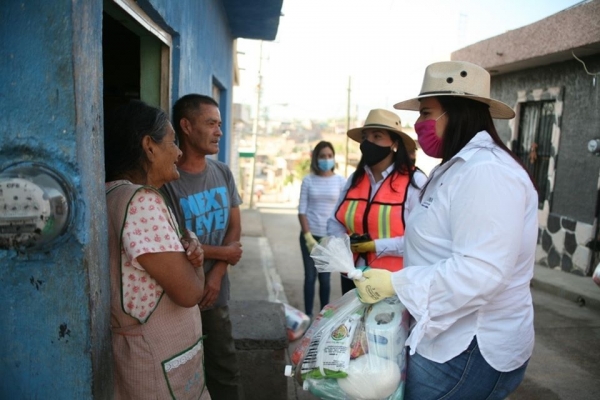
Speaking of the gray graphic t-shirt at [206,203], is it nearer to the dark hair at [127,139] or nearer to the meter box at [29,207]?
the dark hair at [127,139]

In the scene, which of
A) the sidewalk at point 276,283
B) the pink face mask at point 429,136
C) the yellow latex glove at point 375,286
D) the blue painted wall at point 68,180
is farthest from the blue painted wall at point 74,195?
the sidewalk at point 276,283

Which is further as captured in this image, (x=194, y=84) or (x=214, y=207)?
(x=194, y=84)

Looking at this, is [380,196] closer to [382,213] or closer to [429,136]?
[382,213]

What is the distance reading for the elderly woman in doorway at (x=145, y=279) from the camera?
63.9 inches

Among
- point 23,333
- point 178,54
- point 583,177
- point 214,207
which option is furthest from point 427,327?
point 583,177

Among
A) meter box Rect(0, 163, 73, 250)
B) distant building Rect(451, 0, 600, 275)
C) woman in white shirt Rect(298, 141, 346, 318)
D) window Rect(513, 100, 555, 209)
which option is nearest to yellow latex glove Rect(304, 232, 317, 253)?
woman in white shirt Rect(298, 141, 346, 318)

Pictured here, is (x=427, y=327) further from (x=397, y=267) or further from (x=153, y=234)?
(x=397, y=267)

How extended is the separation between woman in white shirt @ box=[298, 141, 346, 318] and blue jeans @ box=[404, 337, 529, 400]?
3.35 m

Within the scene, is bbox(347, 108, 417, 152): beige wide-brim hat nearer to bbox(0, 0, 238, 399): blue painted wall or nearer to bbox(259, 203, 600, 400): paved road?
bbox(259, 203, 600, 400): paved road

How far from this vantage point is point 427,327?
5.45ft

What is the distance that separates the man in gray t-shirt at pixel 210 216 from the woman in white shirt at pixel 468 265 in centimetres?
106

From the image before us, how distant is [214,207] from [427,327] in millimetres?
1399

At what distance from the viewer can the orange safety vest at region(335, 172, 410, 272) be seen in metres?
3.20

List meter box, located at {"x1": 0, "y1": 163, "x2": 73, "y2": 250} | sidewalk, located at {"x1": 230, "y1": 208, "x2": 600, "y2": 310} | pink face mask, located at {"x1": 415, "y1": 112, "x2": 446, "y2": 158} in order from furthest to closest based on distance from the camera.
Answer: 1. sidewalk, located at {"x1": 230, "y1": 208, "x2": 600, "y2": 310}
2. pink face mask, located at {"x1": 415, "y1": 112, "x2": 446, "y2": 158}
3. meter box, located at {"x1": 0, "y1": 163, "x2": 73, "y2": 250}
